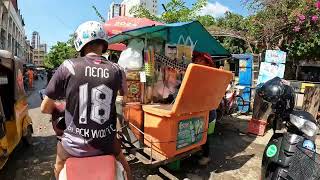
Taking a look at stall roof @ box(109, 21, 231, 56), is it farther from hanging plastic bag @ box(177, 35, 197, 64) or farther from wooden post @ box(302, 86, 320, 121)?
wooden post @ box(302, 86, 320, 121)

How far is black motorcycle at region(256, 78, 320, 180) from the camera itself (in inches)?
123

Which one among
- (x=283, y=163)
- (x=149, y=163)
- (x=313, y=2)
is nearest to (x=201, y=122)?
(x=149, y=163)

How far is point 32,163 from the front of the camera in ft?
17.1

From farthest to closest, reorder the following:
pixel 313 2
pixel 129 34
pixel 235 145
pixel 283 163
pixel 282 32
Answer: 1. pixel 282 32
2. pixel 313 2
3. pixel 235 145
4. pixel 129 34
5. pixel 283 163

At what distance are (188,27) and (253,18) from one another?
8.82 m

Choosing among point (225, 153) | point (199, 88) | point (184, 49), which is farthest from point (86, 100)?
point (225, 153)

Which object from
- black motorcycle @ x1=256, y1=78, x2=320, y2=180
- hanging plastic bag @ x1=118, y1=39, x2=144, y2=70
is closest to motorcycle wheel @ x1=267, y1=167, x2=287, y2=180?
black motorcycle @ x1=256, y1=78, x2=320, y2=180

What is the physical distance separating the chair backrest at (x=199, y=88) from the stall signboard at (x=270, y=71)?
196 inches

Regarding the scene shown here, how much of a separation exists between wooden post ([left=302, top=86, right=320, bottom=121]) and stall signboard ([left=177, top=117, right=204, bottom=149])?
457 centimetres

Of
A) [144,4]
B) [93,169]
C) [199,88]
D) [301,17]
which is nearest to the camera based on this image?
[93,169]

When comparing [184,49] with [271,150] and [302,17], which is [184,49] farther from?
[302,17]

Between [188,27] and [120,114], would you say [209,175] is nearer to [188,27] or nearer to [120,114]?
[120,114]

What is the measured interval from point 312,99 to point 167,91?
4.78 metres

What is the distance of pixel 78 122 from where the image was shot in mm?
2307
